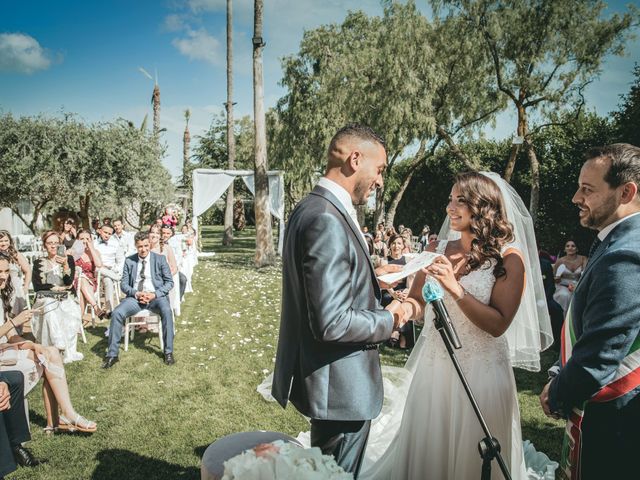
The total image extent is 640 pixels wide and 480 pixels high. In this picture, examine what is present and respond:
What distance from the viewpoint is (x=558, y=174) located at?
15.8 m

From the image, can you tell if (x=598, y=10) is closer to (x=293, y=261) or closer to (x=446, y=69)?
(x=446, y=69)

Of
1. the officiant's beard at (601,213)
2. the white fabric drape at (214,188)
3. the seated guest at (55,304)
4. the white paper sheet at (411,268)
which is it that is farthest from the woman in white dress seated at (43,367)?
the white fabric drape at (214,188)

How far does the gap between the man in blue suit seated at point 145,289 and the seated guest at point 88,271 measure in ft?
6.43

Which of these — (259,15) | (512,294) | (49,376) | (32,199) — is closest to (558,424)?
(512,294)

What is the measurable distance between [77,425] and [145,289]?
3074 mm

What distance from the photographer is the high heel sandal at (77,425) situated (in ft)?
13.9

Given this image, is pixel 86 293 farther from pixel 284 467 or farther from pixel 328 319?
pixel 284 467

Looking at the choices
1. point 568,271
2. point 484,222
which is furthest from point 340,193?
point 568,271

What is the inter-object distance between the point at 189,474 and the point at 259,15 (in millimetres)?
15690

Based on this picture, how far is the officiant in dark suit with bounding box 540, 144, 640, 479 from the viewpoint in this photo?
→ 5.88 ft

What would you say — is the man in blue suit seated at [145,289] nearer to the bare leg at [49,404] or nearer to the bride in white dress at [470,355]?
the bare leg at [49,404]

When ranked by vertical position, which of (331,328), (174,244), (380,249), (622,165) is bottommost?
(380,249)

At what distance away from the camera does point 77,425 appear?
425cm

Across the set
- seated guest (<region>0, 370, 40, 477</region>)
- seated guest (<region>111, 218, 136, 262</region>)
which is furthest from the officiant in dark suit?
seated guest (<region>111, 218, 136, 262</region>)
